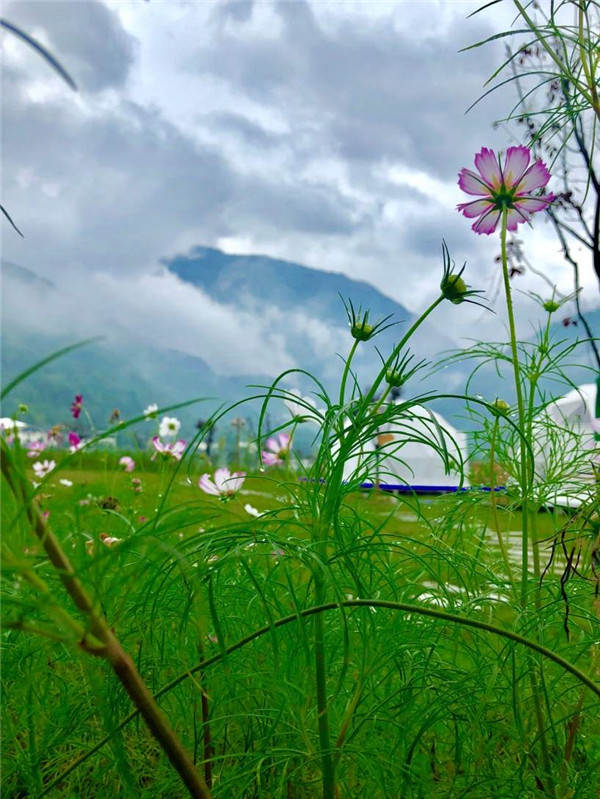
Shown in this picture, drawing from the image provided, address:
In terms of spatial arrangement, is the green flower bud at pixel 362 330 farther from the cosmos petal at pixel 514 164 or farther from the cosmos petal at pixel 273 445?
the cosmos petal at pixel 273 445

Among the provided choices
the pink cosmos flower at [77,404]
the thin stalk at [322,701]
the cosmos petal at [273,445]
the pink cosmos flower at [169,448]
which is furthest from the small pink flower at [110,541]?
the pink cosmos flower at [77,404]

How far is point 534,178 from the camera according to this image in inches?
32.6

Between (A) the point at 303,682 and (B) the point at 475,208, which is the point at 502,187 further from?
(A) the point at 303,682

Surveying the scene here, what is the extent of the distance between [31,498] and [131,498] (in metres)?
2.24

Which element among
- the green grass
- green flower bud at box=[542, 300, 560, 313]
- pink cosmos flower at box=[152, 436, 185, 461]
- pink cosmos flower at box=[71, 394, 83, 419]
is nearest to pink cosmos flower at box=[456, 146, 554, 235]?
green flower bud at box=[542, 300, 560, 313]

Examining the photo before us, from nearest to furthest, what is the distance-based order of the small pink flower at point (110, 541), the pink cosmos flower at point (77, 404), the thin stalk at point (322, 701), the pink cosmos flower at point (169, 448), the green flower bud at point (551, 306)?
the thin stalk at point (322, 701), the small pink flower at point (110, 541), the green flower bud at point (551, 306), the pink cosmos flower at point (169, 448), the pink cosmos flower at point (77, 404)

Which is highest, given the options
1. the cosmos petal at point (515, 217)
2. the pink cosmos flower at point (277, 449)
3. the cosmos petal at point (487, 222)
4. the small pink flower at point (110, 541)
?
the cosmos petal at point (515, 217)

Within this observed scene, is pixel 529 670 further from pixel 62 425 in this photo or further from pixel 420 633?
pixel 62 425

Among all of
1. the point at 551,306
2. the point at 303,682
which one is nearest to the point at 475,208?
the point at 551,306

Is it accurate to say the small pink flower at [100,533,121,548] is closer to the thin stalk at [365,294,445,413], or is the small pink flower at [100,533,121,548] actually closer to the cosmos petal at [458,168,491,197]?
the thin stalk at [365,294,445,413]

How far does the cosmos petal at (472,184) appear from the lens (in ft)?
2.78

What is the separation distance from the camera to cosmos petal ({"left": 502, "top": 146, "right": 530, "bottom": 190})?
81 centimetres

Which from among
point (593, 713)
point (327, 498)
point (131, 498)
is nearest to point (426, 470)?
point (131, 498)

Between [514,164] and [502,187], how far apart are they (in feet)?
0.10
